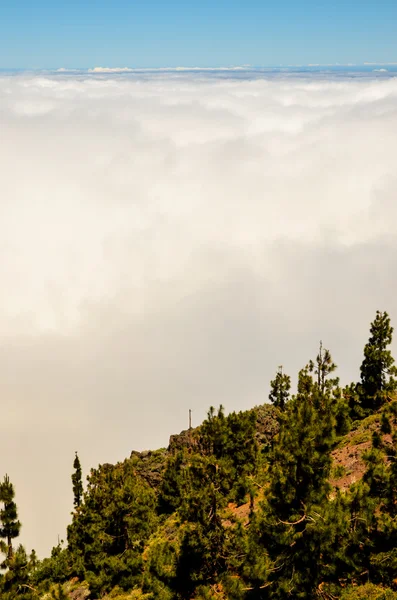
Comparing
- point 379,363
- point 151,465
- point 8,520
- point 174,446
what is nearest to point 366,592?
point 8,520

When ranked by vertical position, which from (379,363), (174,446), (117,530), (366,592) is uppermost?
(379,363)

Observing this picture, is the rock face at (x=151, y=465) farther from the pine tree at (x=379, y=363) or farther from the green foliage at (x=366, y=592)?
the green foliage at (x=366, y=592)

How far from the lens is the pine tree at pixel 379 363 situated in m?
53.3

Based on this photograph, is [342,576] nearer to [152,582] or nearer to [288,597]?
[288,597]

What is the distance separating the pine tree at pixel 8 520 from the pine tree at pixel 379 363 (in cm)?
3435

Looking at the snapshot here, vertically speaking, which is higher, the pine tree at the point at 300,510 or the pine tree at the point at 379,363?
the pine tree at the point at 379,363

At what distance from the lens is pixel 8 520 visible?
103 ft

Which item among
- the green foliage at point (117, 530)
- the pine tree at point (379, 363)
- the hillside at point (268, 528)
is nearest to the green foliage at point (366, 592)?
the hillside at point (268, 528)

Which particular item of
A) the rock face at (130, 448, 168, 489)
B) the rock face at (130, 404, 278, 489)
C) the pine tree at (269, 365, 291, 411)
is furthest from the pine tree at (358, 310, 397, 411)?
the rock face at (130, 448, 168, 489)

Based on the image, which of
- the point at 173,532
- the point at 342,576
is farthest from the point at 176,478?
the point at 342,576

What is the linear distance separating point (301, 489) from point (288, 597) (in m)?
4.77

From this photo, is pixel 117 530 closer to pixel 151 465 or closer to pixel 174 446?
pixel 151 465

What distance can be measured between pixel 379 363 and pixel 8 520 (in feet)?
116

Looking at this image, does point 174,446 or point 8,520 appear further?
point 174,446
